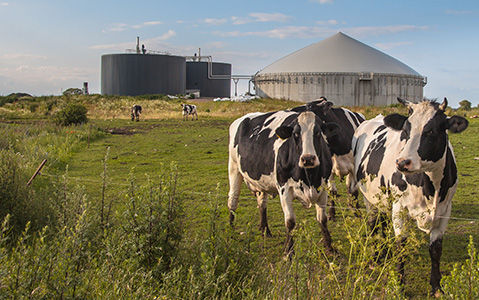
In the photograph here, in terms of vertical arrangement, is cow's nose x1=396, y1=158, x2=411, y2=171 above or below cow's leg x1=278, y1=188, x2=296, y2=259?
above

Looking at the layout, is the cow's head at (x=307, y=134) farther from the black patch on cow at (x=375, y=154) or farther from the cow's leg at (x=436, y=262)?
the cow's leg at (x=436, y=262)

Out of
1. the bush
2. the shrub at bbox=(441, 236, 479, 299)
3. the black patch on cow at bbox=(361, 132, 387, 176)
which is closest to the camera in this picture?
the shrub at bbox=(441, 236, 479, 299)

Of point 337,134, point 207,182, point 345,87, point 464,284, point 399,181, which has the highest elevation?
point 345,87

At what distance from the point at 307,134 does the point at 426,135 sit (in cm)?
169

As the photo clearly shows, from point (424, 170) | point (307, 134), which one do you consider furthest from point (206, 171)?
point (424, 170)

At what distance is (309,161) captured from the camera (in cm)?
602

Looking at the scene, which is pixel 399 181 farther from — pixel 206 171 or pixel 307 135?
pixel 206 171

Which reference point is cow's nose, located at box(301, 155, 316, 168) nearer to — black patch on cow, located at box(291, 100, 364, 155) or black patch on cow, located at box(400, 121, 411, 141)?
black patch on cow, located at box(400, 121, 411, 141)

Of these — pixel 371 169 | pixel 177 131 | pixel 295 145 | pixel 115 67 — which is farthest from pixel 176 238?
pixel 115 67

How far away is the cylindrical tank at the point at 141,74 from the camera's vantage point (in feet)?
205

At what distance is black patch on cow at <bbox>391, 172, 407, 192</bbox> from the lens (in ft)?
18.0

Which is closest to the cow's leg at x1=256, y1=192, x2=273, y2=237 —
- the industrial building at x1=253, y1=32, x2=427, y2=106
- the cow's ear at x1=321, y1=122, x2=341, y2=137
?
the cow's ear at x1=321, y1=122, x2=341, y2=137

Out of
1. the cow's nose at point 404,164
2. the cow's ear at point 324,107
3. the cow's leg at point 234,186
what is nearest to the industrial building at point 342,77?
the cow's ear at point 324,107

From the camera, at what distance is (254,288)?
14.4 feet
